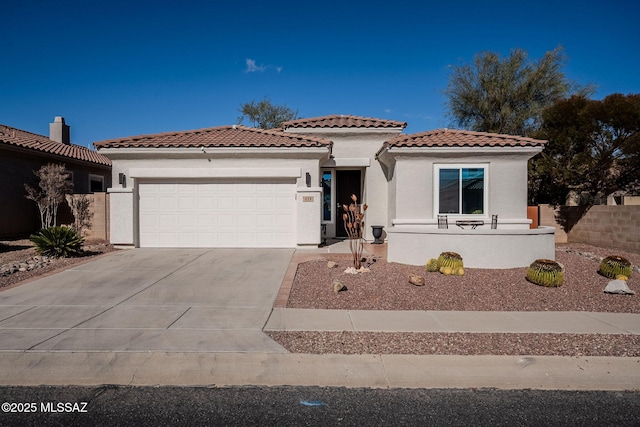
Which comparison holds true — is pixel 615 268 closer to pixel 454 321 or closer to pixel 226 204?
pixel 454 321

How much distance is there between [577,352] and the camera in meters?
5.07

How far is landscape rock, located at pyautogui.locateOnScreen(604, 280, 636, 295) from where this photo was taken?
7.88m

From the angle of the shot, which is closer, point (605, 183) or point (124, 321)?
point (124, 321)

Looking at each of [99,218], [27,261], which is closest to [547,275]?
[27,261]

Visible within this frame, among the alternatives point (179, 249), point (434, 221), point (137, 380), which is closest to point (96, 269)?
point (179, 249)

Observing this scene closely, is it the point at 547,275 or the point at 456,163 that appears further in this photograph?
the point at 456,163

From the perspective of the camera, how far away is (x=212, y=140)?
13094mm

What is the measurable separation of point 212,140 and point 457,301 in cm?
919

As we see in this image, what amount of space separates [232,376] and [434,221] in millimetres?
9334

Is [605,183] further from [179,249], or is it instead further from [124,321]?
[124,321]

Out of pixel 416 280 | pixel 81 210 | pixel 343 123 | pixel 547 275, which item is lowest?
pixel 416 280

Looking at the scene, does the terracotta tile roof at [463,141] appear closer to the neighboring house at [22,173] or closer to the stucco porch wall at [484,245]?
the stucco porch wall at [484,245]

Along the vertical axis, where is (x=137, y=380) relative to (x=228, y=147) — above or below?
below

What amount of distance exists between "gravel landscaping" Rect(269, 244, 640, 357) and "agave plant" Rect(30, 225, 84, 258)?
6711mm
